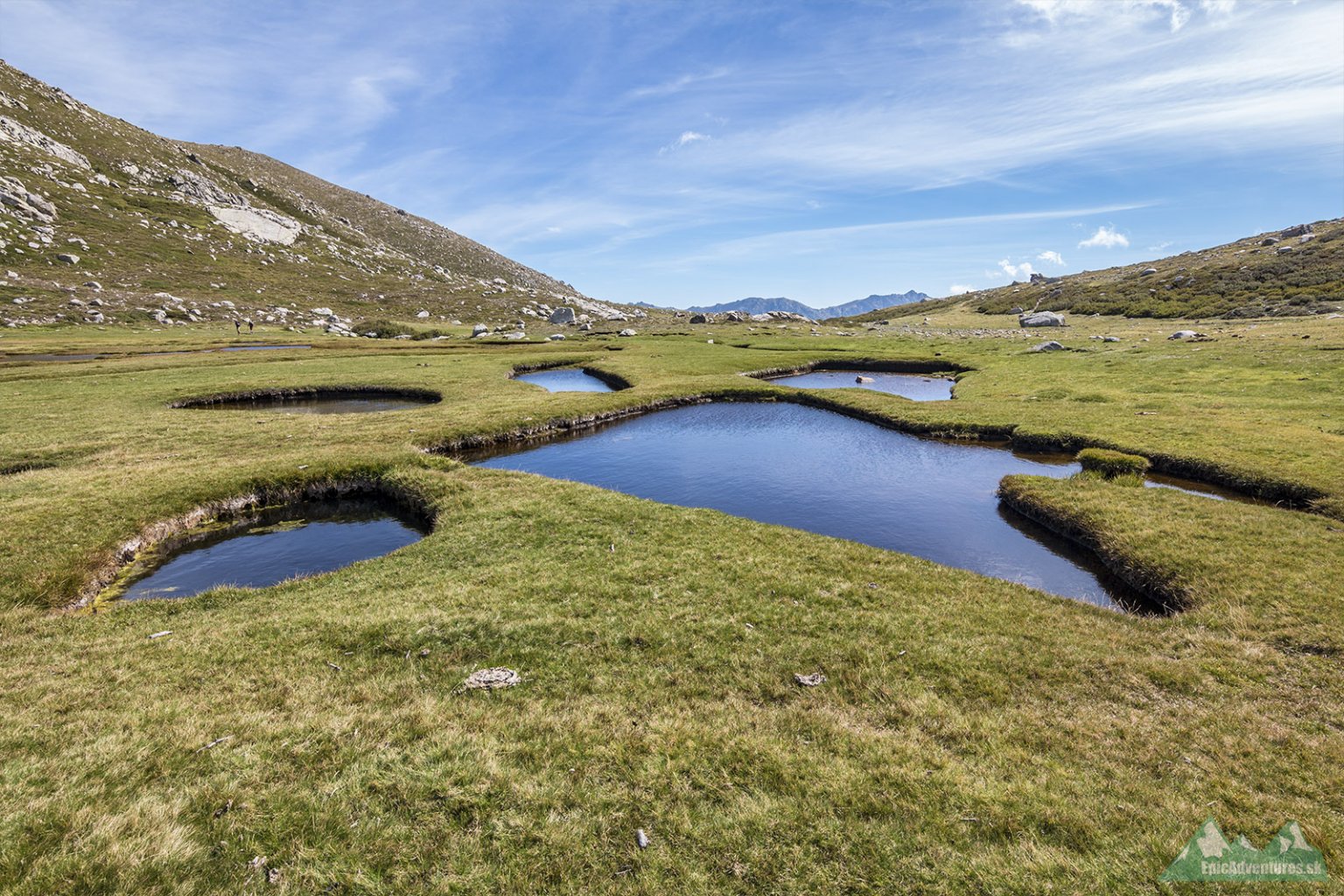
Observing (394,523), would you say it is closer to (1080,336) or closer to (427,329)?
(427,329)

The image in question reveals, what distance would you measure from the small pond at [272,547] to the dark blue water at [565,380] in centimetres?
4084

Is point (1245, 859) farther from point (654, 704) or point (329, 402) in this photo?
point (329, 402)

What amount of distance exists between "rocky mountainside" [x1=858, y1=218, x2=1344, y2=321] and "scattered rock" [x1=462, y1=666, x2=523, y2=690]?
164319 mm

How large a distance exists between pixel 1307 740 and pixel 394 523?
33977 millimetres

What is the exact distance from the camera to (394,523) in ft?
95.1

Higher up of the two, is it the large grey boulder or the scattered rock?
the large grey boulder

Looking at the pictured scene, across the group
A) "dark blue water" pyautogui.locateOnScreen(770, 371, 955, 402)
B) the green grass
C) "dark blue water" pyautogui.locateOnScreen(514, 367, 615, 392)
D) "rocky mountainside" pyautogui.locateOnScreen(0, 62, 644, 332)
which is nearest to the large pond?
the green grass

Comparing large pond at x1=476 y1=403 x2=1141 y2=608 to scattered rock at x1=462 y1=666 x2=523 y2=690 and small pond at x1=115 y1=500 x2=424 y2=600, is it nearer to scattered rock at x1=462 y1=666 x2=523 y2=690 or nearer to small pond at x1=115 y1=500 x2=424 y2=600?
small pond at x1=115 y1=500 x2=424 y2=600

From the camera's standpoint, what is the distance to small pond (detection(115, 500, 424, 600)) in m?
22.5

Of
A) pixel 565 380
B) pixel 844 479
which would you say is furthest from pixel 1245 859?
pixel 565 380

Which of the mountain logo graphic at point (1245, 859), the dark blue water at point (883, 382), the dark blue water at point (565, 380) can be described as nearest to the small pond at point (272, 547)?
the mountain logo graphic at point (1245, 859)

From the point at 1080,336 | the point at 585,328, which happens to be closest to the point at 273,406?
the point at 585,328

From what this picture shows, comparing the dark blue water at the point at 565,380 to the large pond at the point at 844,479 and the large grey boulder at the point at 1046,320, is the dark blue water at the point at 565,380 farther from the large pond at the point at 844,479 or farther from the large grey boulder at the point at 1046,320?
the large grey boulder at the point at 1046,320

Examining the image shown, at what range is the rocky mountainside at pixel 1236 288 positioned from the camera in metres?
120
